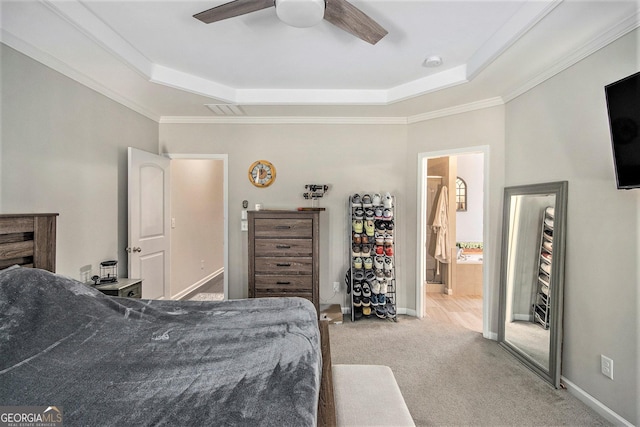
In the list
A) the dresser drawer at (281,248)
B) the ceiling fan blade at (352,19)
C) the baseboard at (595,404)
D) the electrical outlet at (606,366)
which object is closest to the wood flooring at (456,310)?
the baseboard at (595,404)

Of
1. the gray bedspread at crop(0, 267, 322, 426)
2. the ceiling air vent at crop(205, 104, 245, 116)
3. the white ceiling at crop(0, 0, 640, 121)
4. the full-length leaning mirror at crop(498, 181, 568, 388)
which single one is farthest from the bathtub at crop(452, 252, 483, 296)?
the ceiling air vent at crop(205, 104, 245, 116)

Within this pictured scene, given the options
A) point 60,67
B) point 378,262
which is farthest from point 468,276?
point 60,67

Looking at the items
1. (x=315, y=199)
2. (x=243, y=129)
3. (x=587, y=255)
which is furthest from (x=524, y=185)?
(x=243, y=129)

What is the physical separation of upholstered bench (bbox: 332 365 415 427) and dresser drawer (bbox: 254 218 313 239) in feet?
5.84

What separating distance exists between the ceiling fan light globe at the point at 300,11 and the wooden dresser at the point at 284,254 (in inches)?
76.9

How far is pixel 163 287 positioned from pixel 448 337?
11.5 feet

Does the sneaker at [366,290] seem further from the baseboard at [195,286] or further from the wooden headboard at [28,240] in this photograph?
the wooden headboard at [28,240]

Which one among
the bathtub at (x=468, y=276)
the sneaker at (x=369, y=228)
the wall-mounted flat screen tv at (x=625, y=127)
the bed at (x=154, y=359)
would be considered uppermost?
the wall-mounted flat screen tv at (x=625, y=127)

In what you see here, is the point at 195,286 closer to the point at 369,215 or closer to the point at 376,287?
the point at 376,287

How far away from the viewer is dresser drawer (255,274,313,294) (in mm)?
3305

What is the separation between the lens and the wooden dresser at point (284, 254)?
3303 mm

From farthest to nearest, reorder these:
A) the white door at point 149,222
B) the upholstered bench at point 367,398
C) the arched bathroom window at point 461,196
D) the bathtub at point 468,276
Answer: the arched bathroom window at point 461,196, the bathtub at point 468,276, the white door at point 149,222, the upholstered bench at point 367,398

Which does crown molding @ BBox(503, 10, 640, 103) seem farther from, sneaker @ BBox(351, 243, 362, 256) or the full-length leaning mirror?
sneaker @ BBox(351, 243, 362, 256)

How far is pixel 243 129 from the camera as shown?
383 centimetres
